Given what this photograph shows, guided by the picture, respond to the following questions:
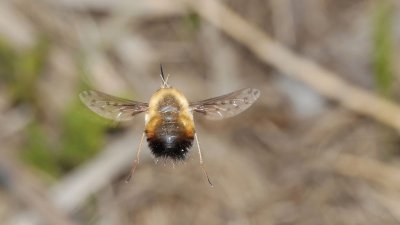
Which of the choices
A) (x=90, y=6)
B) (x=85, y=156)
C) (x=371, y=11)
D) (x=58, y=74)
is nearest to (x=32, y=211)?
(x=85, y=156)

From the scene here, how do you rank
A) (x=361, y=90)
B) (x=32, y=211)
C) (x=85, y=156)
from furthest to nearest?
(x=361, y=90)
(x=85, y=156)
(x=32, y=211)

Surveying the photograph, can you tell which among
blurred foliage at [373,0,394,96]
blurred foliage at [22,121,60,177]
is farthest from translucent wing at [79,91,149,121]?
blurred foliage at [22,121,60,177]

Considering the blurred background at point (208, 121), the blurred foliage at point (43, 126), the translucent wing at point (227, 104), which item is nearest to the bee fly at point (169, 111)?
the translucent wing at point (227, 104)

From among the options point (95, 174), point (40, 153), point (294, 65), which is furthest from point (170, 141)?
point (294, 65)

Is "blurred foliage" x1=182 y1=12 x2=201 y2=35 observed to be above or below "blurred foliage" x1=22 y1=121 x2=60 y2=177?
above

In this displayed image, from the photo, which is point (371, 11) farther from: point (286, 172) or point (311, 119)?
point (286, 172)

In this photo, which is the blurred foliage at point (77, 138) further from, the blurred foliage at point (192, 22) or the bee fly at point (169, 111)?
the bee fly at point (169, 111)

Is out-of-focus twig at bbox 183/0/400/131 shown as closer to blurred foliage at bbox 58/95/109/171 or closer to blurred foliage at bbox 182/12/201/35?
blurred foliage at bbox 182/12/201/35

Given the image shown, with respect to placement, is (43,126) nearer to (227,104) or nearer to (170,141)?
(227,104)
